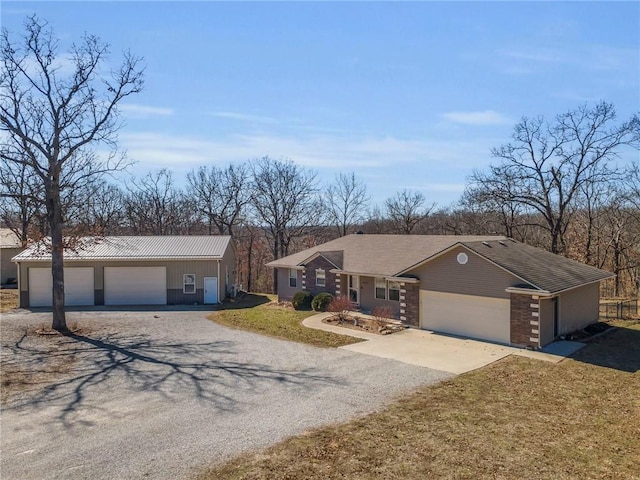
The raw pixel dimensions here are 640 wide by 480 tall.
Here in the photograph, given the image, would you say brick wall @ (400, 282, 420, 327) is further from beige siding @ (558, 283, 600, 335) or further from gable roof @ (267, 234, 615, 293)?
beige siding @ (558, 283, 600, 335)

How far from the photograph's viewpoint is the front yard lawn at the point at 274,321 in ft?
58.4

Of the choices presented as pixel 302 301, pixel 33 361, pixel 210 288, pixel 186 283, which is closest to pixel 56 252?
pixel 33 361

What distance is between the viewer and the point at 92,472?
292 inches

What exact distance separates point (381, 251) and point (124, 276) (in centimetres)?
1597

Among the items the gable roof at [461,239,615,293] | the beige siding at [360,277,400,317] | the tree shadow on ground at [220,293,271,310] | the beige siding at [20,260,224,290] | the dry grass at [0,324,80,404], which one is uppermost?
the gable roof at [461,239,615,293]

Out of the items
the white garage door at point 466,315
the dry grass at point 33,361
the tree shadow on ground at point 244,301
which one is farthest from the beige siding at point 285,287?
the dry grass at point 33,361

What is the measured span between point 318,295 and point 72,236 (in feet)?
48.1

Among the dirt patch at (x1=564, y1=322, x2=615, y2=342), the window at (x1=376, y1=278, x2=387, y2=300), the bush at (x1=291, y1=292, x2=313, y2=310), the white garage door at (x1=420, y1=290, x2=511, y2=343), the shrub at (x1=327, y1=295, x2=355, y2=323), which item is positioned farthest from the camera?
the bush at (x1=291, y1=292, x2=313, y2=310)

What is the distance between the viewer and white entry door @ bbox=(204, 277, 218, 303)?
2830 cm

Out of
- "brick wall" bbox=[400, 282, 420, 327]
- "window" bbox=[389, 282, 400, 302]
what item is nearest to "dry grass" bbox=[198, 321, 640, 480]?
"brick wall" bbox=[400, 282, 420, 327]

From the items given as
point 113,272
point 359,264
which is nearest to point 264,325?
point 359,264

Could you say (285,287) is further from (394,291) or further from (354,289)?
(394,291)

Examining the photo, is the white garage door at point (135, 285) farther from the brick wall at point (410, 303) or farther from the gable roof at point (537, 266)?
the gable roof at point (537, 266)

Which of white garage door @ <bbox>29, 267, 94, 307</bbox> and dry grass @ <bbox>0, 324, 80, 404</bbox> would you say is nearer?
dry grass @ <bbox>0, 324, 80, 404</bbox>
